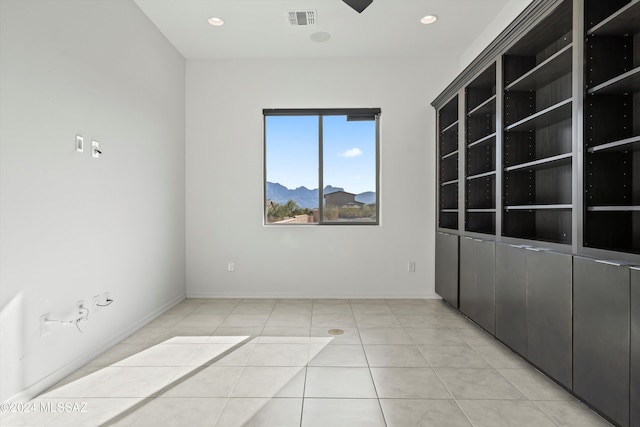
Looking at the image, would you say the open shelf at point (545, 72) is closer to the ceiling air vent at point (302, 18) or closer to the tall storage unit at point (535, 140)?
the tall storage unit at point (535, 140)

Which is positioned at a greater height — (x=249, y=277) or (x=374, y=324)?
(x=249, y=277)

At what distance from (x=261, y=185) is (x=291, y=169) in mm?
460

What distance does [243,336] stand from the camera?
3.01m

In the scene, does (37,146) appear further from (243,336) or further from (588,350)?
(588,350)

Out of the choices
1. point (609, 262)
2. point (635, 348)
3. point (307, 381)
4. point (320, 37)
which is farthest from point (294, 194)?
point (635, 348)

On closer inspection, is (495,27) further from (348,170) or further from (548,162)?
(348,170)

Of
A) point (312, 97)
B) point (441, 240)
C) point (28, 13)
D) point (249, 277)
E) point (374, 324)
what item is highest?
point (312, 97)

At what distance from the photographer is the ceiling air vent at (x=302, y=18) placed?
10.8 ft

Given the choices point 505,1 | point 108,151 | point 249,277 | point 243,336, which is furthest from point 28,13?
point 505,1

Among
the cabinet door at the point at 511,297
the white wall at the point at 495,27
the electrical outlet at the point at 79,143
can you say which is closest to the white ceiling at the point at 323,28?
the white wall at the point at 495,27

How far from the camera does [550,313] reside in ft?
6.81

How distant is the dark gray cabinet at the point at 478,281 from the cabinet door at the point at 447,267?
13 cm

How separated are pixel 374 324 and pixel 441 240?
1342 millimetres

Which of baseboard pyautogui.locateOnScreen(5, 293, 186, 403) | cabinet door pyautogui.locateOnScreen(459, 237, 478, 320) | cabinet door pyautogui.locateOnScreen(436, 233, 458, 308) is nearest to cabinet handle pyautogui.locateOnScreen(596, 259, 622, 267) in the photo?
cabinet door pyautogui.locateOnScreen(459, 237, 478, 320)
